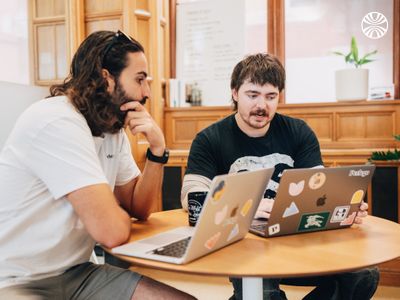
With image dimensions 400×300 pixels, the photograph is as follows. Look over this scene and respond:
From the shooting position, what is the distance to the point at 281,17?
11.9 feet

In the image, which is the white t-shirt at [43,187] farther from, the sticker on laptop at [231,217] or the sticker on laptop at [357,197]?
the sticker on laptop at [357,197]

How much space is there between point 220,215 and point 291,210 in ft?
0.98

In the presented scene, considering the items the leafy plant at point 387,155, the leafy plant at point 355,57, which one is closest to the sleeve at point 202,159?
the leafy plant at point 387,155

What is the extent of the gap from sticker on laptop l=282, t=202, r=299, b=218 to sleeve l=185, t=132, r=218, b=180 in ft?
1.75

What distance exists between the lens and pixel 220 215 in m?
1.04

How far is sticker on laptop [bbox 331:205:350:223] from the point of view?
52.9 inches

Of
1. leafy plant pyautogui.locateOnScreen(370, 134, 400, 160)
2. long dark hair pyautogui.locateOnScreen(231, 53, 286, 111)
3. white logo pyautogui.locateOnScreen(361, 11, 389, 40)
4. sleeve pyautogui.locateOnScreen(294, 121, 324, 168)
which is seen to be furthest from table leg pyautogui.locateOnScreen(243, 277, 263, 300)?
white logo pyautogui.locateOnScreen(361, 11, 389, 40)

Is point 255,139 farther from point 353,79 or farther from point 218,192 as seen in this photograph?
point 353,79

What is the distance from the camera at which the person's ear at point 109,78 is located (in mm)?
1456

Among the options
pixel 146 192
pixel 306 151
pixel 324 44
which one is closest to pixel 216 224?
pixel 146 192

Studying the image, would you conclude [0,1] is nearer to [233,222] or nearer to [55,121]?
[55,121]

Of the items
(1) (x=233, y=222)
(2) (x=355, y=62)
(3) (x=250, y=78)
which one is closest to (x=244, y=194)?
(1) (x=233, y=222)

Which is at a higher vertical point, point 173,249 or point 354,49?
point 354,49

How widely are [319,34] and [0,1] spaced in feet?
8.53
